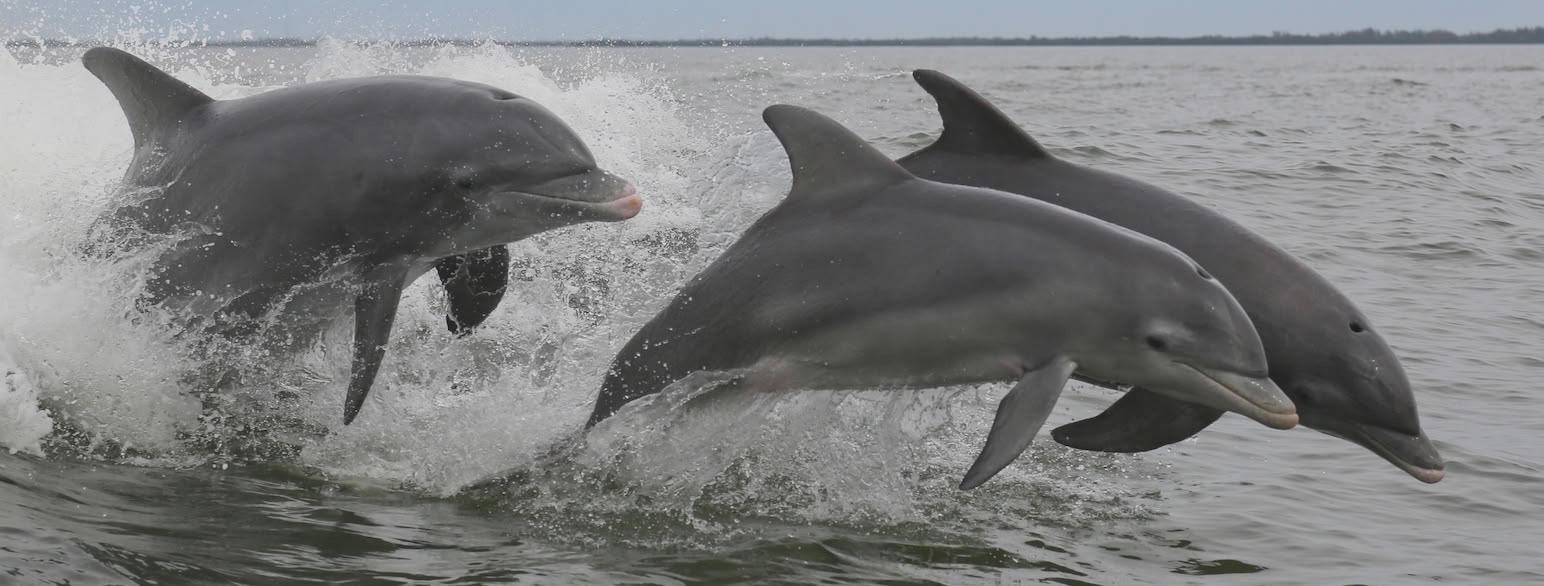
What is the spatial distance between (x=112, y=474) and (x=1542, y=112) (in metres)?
33.2

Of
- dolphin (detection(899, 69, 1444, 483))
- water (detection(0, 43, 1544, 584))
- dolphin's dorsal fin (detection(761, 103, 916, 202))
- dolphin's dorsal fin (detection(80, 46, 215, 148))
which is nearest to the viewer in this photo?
water (detection(0, 43, 1544, 584))

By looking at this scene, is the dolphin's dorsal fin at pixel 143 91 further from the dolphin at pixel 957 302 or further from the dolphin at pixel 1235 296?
the dolphin at pixel 1235 296

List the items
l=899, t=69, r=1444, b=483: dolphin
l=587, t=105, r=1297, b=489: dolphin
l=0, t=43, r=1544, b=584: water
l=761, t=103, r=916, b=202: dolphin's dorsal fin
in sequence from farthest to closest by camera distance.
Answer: l=899, t=69, r=1444, b=483: dolphin
l=761, t=103, r=916, b=202: dolphin's dorsal fin
l=0, t=43, r=1544, b=584: water
l=587, t=105, r=1297, b=489: dolphin

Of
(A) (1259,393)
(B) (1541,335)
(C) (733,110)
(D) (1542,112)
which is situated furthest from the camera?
(D) (1542,112)

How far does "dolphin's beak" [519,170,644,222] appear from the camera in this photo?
19.1 feet

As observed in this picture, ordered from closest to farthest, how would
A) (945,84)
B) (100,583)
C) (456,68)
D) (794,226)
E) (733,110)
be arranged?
(100,583) < (794,226) < (945,84) < (456,68) < (733,110)

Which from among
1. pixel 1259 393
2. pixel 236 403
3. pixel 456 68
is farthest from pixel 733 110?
pixel 1259 393

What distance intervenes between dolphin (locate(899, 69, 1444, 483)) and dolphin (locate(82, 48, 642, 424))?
1330 millimetres

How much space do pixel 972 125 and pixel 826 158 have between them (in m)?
0.82

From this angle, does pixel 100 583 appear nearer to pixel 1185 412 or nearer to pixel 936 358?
pixel 936 358

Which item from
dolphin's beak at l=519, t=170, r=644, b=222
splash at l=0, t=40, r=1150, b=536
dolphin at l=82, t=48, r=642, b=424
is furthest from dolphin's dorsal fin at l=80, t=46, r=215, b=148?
dolphin's beak at l=519, t=170, r=644, b=222

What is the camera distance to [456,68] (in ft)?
57.3

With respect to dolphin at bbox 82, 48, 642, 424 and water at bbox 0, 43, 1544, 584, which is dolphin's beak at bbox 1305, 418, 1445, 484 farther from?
dolphin at bbox 82, 48, 642, 424

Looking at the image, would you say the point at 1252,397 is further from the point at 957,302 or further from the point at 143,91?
the point at 143,91
